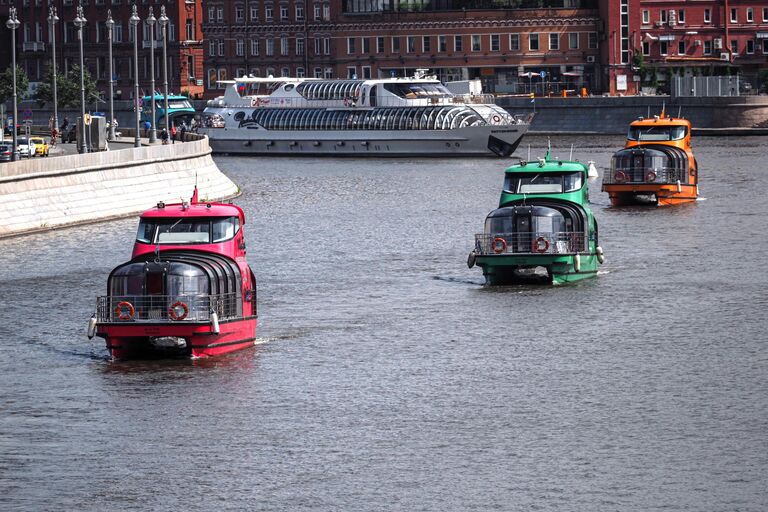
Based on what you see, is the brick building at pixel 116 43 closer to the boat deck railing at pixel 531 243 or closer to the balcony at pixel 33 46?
the balcony at pixel 33 46

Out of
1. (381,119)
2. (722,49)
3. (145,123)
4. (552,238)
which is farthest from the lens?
(722,49)

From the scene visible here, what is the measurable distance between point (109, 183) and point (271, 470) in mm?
44226

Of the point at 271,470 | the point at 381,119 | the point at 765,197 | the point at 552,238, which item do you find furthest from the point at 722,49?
the point at 271,470

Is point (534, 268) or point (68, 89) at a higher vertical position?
point (68, 89)

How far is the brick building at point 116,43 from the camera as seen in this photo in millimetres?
178000

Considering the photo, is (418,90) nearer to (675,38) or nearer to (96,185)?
(675,38)

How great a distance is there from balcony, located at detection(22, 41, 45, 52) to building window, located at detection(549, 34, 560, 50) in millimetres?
56167

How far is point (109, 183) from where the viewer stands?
71.4m

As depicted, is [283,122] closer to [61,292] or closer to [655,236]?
[655,236]

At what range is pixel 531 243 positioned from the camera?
47.7 meters

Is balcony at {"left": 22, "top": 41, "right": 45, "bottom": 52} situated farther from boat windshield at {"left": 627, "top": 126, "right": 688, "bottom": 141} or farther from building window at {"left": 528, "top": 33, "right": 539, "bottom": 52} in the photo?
boat windshield at {"left": 627, "top": 126, "right": 688, "bottom": 141}

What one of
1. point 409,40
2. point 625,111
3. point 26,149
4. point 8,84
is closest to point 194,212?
point 26,149

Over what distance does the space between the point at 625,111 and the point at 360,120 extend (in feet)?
102

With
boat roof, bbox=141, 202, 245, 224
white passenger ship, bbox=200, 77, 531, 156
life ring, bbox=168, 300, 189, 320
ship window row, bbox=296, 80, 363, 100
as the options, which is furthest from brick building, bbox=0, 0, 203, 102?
life ring, bbox=168, 300, 189, 320
